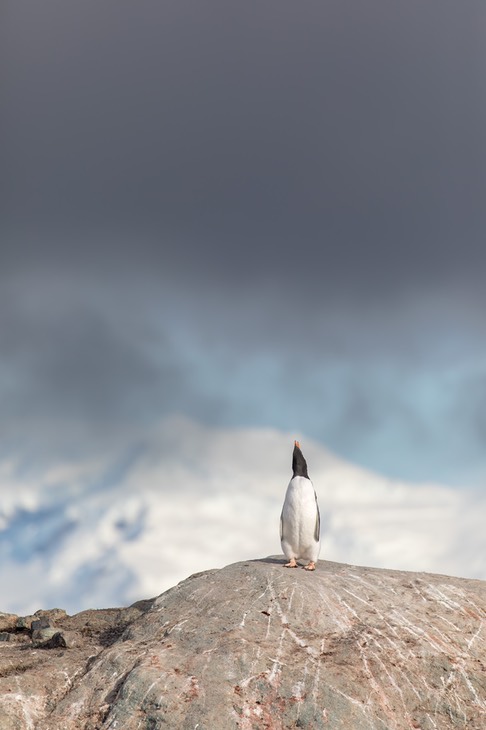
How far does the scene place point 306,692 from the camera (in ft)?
41.3

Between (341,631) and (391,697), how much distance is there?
168 centimetres

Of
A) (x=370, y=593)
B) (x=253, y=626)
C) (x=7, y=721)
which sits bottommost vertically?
(x=7, y=721)

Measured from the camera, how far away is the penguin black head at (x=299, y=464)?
18.9 meters

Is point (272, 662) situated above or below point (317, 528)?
below

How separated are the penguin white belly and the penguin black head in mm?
470

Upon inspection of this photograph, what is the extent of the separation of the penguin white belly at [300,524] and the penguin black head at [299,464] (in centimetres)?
47

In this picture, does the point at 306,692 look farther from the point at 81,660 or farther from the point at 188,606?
the point at 81,660

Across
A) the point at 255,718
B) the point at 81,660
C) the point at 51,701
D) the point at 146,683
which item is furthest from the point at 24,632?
the point at 255,718

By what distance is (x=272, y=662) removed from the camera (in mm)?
13102

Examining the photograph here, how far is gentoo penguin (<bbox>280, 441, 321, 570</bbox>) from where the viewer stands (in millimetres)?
17750

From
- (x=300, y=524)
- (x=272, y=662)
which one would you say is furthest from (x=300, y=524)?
(x=272, y=662)

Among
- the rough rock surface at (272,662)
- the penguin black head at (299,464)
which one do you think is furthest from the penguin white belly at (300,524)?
the rough rock surface at (272,662)

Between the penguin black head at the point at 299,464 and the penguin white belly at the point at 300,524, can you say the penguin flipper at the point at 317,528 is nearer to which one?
the penguin white belly at the point at 300,524

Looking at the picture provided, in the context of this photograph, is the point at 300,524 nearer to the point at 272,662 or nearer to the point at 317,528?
the point at 317,528
